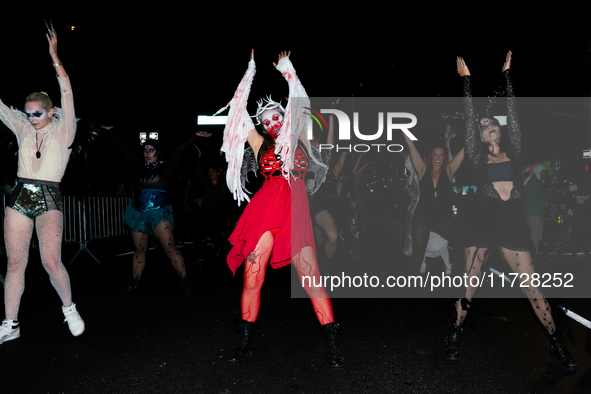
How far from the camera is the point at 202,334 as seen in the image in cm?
420

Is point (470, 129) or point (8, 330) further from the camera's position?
point (8, 330)

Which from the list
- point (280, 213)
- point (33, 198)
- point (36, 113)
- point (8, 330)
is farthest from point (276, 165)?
point (8, 330)

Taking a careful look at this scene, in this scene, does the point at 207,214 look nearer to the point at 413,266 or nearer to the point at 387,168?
the point at 413,266

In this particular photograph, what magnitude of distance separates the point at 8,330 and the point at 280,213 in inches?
101

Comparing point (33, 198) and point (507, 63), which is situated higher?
point (507, 63)

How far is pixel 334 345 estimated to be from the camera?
343cm

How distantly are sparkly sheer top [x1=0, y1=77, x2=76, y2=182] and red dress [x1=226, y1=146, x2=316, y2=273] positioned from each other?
1918 millimetres

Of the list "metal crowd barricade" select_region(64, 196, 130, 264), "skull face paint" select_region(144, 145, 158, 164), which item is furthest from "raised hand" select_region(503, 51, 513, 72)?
"metal crowd barricade" select_region(64, 196, 130, 264)

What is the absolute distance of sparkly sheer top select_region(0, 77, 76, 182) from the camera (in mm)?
4094

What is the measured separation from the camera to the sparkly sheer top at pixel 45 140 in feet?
13.4

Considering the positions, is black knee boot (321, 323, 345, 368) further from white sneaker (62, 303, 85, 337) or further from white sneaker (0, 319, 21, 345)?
white sneaker (0, 319, 21, 345)

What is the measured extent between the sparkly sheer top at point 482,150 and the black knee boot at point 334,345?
5.09 feet

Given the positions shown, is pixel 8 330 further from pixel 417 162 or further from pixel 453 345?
pixel 417 162

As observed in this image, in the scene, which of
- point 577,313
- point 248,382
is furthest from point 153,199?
point 577,313
